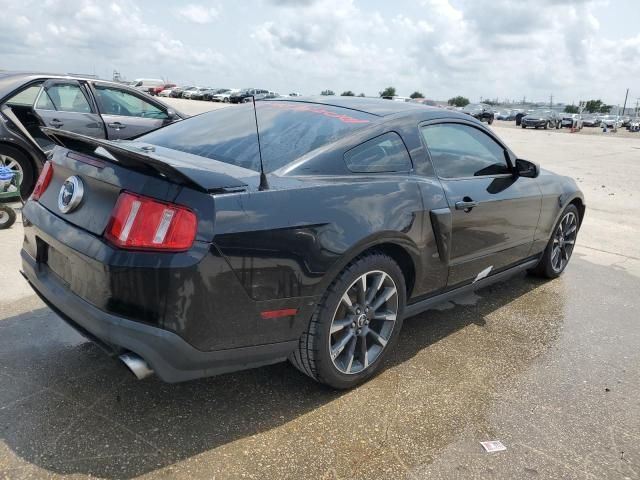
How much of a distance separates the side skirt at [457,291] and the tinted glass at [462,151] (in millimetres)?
748

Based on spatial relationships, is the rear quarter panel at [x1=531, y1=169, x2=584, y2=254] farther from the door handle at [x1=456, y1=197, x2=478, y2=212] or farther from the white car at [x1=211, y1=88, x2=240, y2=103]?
the white car at [x1=211, y1=88, x2=240, y2=103]

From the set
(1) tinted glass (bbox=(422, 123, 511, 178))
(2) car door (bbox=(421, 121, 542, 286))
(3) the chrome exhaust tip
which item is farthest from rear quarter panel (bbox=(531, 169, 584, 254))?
(3) the chrome exhaust tip

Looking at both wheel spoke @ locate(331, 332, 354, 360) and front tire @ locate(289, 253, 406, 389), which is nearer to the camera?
front tire @ locate(289, 253, 406, 389)

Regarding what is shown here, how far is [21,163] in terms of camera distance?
6.04 meters

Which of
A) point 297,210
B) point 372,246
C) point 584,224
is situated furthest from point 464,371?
point 584,224

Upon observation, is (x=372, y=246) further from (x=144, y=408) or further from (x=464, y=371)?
(x=144, y=408)

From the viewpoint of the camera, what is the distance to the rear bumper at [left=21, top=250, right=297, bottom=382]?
2115 mm

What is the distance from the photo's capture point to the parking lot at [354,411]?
226cm

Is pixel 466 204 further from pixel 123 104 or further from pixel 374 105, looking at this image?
pixel 123 104

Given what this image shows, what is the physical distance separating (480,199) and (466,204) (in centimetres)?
20

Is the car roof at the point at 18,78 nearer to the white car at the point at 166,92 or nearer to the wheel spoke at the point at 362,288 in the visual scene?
the wheel spoke at the point at 362,288

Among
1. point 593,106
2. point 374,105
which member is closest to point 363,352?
point 374,105

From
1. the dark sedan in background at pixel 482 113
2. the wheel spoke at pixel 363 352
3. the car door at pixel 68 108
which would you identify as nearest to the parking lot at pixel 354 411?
the wheel spoke at pixel 363 352

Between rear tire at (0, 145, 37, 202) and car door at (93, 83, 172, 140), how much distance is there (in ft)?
3.33
